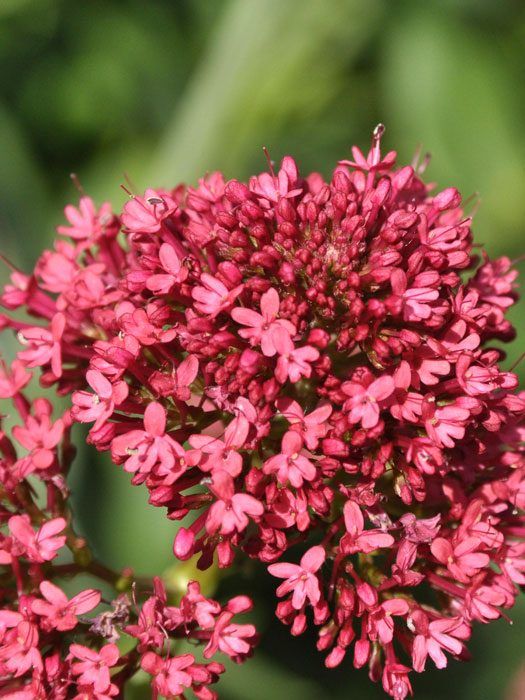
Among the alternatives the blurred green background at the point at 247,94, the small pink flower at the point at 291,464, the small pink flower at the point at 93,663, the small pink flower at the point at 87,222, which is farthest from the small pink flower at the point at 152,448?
the blurred green background at the point at 247,94

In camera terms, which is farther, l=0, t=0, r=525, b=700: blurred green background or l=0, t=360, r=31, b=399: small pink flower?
l=0, t=0, r=525, b=700: blurred green background

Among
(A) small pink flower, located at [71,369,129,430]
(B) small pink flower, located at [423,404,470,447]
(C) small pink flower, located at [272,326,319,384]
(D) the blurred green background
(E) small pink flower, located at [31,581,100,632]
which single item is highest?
(D) the blurred green background

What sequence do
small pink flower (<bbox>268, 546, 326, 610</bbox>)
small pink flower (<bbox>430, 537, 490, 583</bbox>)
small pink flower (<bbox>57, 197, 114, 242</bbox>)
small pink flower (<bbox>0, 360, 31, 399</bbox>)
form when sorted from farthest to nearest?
1. small pink flower (<bbox>57, 197, 114, 242</bbox>)
2. small pink flower (<bbox>0, 360, 31, 399</bbox>)
3. small pink flower (<bbox>430, 537, 490, 583</bbox>)
4. small pink flower (<bbox>268, 546, 326, 610</bbox>)

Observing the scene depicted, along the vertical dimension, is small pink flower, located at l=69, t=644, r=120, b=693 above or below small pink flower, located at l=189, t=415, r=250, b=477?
below

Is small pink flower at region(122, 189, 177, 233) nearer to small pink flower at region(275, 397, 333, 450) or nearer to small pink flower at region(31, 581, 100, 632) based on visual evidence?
small pink flower at region(275, 397, 333, 450)

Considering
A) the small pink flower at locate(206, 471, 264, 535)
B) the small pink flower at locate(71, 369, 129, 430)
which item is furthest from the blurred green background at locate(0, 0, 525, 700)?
the small pink flower at locate(206, 471, 264, 535)

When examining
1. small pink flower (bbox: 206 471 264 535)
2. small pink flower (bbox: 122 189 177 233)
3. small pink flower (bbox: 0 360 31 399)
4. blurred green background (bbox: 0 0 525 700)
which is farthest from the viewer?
blurred green background (bbox: 0 0 525 700)

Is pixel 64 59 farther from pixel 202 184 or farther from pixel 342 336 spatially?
pixel 342 336
